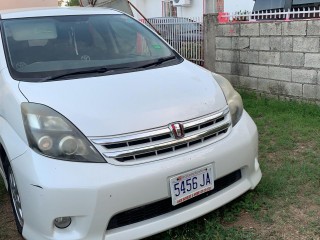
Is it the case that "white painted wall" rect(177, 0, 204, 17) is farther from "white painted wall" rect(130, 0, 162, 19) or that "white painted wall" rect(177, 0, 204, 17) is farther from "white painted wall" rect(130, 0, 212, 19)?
"white painted wall" rect(130, 0, 162, 19)

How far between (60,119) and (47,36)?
122 cm

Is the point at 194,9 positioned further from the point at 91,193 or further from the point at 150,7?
the point at 91,193

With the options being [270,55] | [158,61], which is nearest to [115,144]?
[158,61]

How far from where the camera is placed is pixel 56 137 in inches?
90.5

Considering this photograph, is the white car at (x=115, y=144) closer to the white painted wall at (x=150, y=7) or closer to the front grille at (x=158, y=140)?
the front grille at (x=158, y=140)

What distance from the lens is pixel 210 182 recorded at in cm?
252

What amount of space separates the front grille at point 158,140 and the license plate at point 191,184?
17 cm

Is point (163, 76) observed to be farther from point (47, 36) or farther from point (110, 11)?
point (110, 11)

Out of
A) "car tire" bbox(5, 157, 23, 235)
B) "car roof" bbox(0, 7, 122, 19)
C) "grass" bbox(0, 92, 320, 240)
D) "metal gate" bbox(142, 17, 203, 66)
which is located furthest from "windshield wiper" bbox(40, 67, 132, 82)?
"metal gate" bbox(142, 17, 203, 66)

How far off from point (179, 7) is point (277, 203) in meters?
14.4

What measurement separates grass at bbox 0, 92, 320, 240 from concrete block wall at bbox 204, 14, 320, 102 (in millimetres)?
1014

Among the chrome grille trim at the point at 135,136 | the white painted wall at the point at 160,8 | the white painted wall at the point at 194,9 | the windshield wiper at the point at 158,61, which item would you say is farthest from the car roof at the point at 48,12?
the white painted wall at the point at 194,9

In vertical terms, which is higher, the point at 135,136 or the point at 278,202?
the point at 135,136

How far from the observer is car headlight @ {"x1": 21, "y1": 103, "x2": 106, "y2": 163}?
2258mm
